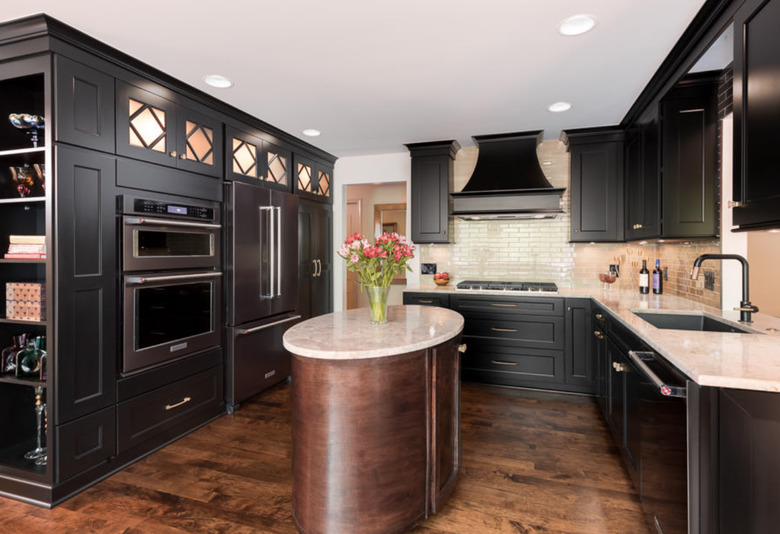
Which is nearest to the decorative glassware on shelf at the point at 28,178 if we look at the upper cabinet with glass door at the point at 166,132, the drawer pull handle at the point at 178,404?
the upper cabinet with glass door at the point at 166,132

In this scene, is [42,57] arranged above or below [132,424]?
above

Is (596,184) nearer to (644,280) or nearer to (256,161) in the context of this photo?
(644,280)

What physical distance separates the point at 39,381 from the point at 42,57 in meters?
1.75

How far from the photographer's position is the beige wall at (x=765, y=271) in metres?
2.39

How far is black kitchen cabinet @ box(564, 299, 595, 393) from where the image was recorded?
3.73 metres

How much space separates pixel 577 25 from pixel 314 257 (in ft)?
11.3

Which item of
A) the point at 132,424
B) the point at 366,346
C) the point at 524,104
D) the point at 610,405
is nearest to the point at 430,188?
the point at 524,104

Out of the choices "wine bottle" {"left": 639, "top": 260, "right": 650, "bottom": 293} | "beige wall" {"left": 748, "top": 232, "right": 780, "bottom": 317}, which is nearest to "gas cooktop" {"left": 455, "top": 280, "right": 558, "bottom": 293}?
"wine bottle" {"left": 639, "top": 260, "right": 650, "bottom": 293}

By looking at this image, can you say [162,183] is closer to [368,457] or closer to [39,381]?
[39,381]

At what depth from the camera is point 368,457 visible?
1.72m

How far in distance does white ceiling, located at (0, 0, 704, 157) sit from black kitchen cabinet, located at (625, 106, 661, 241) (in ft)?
0.87

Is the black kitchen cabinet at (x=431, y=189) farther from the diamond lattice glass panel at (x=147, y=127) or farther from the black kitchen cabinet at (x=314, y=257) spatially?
the diamond lattice glass panel at (x=147, y=127)

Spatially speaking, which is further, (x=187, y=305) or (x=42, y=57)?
(x=187, y=305)

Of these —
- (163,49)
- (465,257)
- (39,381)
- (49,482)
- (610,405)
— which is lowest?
(49,482)
